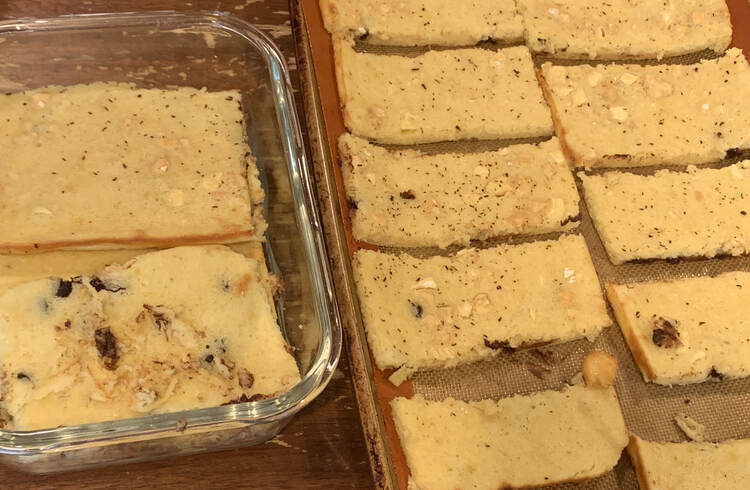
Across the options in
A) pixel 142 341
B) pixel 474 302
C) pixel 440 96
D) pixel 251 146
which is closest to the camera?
pixel 142 341

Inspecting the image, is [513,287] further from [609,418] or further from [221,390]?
[221,390]

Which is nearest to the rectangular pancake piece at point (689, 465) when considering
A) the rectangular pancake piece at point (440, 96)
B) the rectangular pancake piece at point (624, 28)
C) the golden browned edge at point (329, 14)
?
the rectangular pancake piece at point (440, 96)

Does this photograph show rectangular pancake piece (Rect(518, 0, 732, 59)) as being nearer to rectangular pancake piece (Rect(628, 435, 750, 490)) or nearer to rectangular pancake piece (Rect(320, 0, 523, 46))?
rectangular pancake piece (Rect(320, 0, 523, 46))

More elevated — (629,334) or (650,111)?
(650,111)

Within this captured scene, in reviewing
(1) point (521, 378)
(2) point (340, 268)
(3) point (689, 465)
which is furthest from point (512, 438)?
(2) point (340, 268)

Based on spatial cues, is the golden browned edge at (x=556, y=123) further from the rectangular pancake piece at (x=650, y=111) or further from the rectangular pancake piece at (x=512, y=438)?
the rectangular pancake piece at (x=512, y=438)

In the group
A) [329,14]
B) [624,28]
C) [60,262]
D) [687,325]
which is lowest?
[687,325]

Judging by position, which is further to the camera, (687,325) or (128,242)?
(687,325)

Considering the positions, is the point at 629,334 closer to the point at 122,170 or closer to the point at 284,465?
the point at 284,465

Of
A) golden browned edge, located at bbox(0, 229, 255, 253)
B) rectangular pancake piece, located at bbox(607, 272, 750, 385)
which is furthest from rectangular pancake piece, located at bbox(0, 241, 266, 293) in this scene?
rectangular pancake piece, located at bbox(607, 272, 750, 385)
